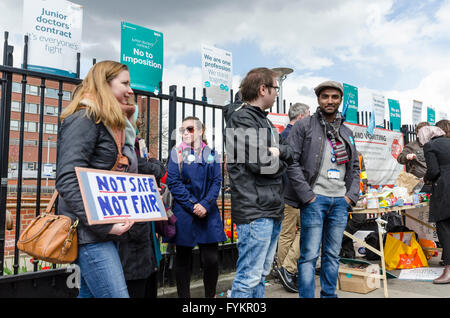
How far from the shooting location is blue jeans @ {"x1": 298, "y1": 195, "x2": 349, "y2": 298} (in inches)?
116

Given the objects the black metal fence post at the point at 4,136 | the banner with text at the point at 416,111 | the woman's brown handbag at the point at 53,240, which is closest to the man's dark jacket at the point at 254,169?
the woman's brown handbag at the point at 53,240

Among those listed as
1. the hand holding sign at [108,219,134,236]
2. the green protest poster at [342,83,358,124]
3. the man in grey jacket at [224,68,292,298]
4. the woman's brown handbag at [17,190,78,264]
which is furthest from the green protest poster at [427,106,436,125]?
the woman's brown handbag at [17,190,78,264]

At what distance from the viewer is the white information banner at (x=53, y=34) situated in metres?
3.02

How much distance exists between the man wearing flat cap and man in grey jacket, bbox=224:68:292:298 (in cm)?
54

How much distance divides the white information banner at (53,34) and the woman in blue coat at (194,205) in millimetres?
1274

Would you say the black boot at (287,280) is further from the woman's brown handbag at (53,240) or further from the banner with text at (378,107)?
the banner with text at (378,107)

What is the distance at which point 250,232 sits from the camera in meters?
2.39

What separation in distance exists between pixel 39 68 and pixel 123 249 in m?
2.07

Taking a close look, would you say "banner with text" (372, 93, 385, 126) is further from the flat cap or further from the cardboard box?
the flat cap

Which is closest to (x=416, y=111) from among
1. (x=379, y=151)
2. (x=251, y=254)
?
(x=379, y=151)

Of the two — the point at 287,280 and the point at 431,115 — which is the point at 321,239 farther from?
the point at 431,115

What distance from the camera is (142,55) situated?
147 inches

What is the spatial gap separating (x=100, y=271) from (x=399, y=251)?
4.64 metres
